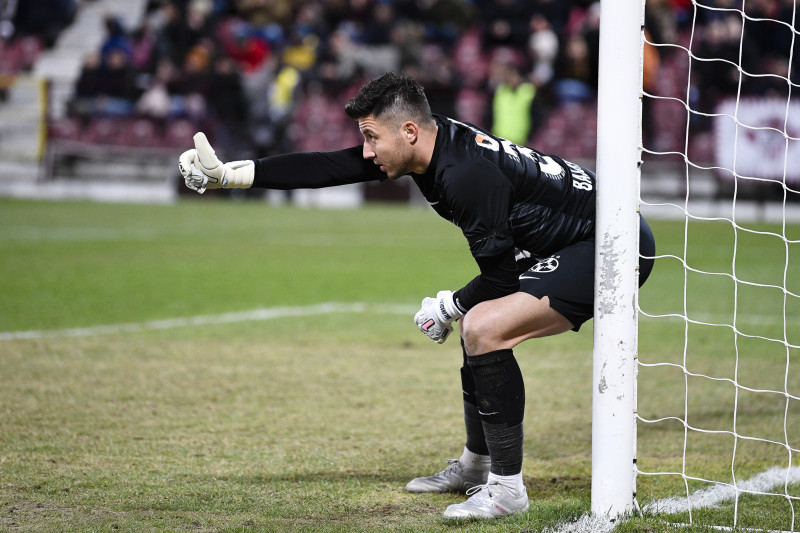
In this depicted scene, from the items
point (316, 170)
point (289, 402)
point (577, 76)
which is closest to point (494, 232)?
point (316, 170)

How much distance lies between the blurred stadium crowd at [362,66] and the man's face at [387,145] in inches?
600

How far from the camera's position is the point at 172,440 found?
15.5 feet

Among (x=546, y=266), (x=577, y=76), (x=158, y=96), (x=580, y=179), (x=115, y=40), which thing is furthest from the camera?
(x=115, y=40)

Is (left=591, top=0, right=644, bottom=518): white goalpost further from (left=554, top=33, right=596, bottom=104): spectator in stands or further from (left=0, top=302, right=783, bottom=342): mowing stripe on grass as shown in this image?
(left=554, top=33, right=596, bottom=104): spectator in stands

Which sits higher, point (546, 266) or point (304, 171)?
point (304, 171)

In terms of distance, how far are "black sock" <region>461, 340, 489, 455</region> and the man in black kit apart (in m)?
0.15

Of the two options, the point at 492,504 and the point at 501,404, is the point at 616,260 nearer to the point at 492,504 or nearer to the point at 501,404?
the point at 501,404

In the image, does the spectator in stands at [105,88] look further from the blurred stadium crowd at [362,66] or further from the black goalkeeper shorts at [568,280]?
the black goalkeeper shorts at [568,280]

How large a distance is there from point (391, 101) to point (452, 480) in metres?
1.62

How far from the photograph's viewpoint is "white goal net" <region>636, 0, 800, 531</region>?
4.06m

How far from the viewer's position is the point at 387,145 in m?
3.81

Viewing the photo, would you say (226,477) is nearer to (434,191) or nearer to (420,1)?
(434,191)

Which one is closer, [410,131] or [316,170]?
[410,131]

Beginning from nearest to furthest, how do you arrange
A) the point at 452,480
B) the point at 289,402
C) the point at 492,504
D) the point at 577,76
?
the point at 492,504 < the point at 452,480 < the point at 289,402 < the point at 577,76
